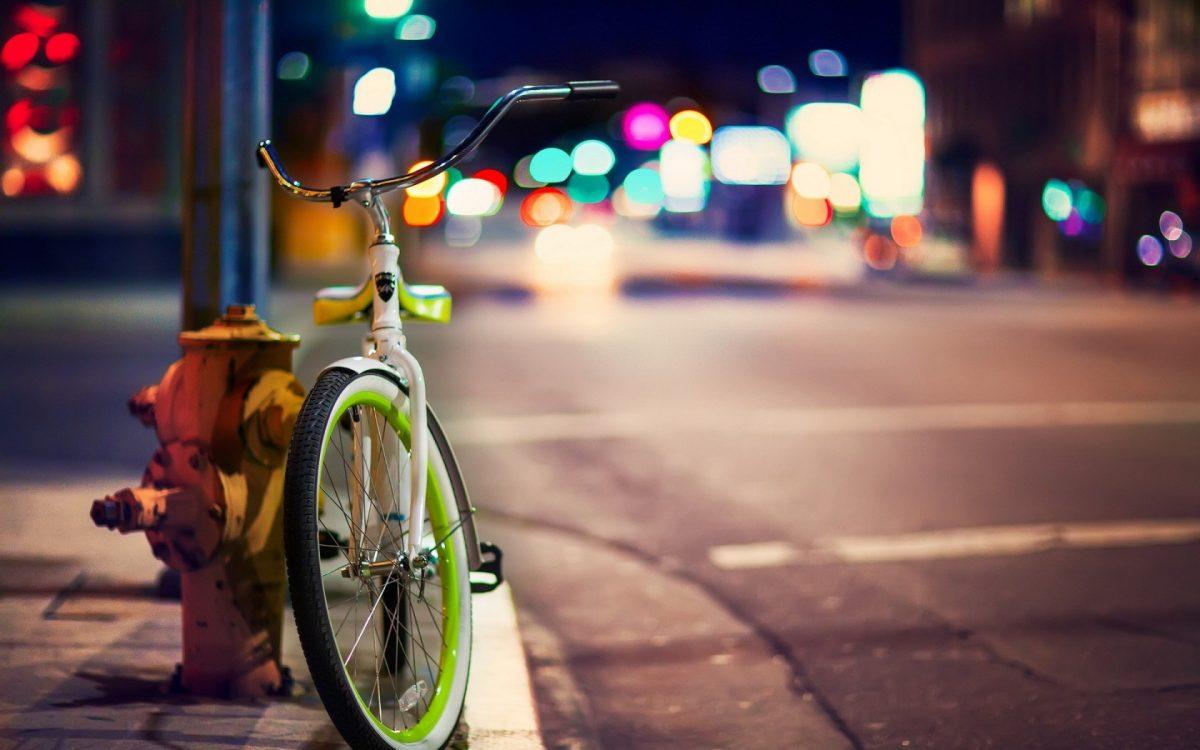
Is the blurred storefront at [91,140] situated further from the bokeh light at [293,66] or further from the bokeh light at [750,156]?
the bokeh light at [750,156]

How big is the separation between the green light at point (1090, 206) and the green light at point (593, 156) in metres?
82.0

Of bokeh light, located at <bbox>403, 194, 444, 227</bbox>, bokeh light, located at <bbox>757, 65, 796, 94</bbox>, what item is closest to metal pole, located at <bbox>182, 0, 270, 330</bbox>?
bokeh light, located at <bbox>403, 194, 444, 227</bbox>

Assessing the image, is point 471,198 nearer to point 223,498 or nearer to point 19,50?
point 19,50

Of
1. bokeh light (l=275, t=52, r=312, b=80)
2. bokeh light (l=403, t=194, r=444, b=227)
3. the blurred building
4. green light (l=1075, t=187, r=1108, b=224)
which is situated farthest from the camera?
green light (l=1075, t=187, r=1108, b=224)

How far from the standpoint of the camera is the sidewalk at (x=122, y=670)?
4.08 metres

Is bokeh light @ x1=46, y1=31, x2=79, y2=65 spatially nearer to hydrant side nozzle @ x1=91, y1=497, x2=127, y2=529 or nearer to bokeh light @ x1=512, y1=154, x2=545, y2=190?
hydrant side nozzle @ x1=91, y1=497, x2=127, y2=529

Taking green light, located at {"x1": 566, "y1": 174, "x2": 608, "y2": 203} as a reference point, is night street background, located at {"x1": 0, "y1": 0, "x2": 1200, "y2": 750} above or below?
below

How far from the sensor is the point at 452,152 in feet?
12.3

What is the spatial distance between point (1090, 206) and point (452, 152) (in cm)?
4163

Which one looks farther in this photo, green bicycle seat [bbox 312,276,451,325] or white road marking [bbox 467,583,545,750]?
white road marking [bbox 467,583,545,750]

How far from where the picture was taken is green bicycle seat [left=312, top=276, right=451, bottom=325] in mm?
4199

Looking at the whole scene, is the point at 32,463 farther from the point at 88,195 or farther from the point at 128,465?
the point at 88,195

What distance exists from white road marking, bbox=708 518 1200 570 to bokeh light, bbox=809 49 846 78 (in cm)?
6463

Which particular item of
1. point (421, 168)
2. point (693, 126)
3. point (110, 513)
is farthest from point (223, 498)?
point (693, 126)
